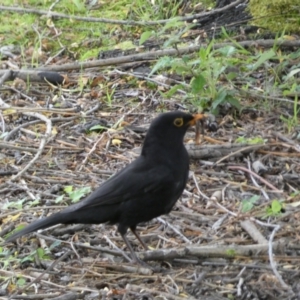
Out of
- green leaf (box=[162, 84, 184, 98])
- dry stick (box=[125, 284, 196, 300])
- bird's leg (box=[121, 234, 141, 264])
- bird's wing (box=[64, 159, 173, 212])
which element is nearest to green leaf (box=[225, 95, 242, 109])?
green leaf (box=[162, 84, 184, 98])

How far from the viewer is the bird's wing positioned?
4277 mm

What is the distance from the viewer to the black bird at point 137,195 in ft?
14.0

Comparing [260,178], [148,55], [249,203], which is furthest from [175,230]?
[148,55]

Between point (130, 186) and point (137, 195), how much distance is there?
2.4 inches

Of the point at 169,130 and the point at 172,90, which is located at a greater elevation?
the point at 169,130

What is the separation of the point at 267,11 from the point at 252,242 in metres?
3.28

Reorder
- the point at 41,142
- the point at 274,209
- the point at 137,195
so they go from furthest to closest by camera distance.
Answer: the point at 41,142
the point at 274,209
the point at 137,195

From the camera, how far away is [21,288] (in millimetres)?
4129

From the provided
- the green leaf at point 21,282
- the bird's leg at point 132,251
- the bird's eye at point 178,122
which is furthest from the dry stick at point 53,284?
the bird's eye at point 178,122

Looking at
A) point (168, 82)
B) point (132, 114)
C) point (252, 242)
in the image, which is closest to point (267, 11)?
point (168, 82)

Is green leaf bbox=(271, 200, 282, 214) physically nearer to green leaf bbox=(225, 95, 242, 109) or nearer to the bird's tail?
the bird's tail

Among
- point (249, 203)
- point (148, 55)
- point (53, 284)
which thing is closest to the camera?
point (53, 284)

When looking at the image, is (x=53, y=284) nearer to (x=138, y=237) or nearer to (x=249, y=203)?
(x=138, y=237)

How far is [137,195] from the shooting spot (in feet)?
14.2
